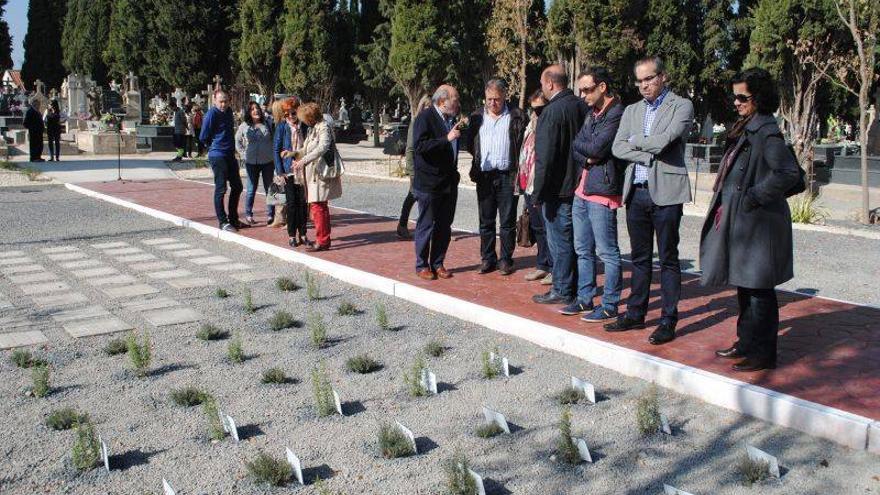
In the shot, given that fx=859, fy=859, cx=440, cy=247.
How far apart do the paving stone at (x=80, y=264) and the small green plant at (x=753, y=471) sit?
7.30 m

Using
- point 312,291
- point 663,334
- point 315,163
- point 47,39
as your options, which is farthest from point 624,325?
point 47,39

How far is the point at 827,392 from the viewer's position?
483 cm

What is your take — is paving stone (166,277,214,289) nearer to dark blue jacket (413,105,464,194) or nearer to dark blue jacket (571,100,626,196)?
dark blue jacket (413,105,464,194)

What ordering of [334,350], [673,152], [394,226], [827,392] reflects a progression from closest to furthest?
[827,392], [673,152], [334,350], [394,226]

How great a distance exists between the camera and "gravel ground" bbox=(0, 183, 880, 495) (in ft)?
12.9

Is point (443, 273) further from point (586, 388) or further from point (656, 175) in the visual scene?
point (586, 388)

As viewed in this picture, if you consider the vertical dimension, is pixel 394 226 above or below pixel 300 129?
below

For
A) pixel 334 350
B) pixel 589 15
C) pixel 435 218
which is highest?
pixel 589 15

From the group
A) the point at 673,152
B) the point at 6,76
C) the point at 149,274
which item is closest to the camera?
the point at 673,152

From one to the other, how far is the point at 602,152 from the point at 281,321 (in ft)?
8.93

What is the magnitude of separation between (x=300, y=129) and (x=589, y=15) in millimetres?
20105

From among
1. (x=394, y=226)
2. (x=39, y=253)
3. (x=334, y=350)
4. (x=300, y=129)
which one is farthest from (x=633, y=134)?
(x=39, y=253)

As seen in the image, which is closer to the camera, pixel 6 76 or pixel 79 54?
pixel 79 54

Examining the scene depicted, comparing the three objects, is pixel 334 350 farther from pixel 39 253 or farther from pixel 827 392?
pixel 39 253
